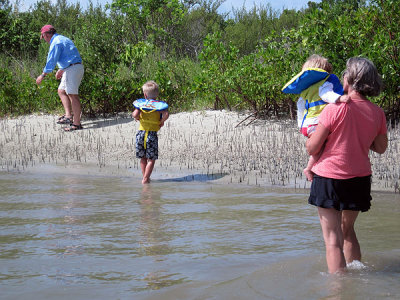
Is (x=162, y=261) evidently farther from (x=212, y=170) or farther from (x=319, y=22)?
(x=319, y=22)

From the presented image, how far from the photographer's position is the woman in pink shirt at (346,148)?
152 inches

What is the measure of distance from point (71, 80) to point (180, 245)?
7.13 m

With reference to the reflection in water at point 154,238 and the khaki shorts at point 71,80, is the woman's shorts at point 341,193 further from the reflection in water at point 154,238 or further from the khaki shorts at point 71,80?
the khaki shorts at point 71,80

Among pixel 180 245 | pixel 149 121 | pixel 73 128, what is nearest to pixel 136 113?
pixel 149 121

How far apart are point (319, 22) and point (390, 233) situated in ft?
18.0

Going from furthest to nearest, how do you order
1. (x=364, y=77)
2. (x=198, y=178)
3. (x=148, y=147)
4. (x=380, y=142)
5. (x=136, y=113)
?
(x=198, y=178) < (x=148, y=147) < (x=136, y=113) < (x=380, y=142) < (x=364, y=77)

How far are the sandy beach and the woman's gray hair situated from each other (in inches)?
155

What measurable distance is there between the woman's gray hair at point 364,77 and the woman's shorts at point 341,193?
56 centimetres

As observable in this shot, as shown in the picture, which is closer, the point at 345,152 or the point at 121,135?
the point at 345,152

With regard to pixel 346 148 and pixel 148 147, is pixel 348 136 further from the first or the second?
pixel 148 147

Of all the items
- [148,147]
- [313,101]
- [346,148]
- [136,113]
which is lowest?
[346,148]

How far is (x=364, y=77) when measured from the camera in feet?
12.6

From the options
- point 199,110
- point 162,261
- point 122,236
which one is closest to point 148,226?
point 122,236

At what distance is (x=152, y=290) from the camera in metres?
3.99
